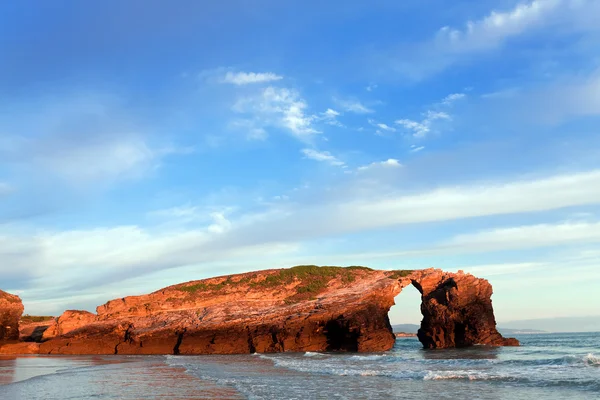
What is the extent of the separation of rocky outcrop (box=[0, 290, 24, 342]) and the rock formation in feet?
7.72

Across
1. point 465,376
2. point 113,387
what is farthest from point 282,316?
point 113,387

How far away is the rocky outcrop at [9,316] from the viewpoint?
45.1 metres

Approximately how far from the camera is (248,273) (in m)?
48.8

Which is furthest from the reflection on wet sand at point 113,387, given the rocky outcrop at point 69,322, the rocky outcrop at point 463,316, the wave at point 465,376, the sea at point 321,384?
the rocky outcrop at point 69,322

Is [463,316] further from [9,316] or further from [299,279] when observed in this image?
[9,316]

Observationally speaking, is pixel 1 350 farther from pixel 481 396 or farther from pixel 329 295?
pixel 481 396

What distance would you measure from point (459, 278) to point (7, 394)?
32495mm

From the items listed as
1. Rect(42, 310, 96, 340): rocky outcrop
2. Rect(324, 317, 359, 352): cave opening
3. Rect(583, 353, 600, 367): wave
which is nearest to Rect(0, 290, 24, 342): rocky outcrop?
Rect(42, 310, 96, 340): rocky outcrop

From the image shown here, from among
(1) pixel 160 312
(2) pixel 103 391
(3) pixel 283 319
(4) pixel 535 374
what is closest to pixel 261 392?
(2) pixel 103 391

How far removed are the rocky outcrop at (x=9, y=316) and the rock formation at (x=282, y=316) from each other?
235 cm

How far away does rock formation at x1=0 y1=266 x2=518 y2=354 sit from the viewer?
37969 mm

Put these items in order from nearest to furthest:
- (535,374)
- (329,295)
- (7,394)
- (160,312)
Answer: (7,394) → (535,374) → (329,295) → (160,312)

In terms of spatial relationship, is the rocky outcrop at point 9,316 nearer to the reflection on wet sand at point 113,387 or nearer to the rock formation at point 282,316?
the rock formation at point 282,316

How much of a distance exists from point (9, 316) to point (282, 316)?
87.2 ft
